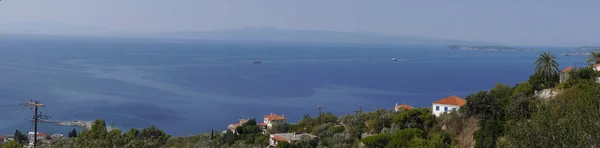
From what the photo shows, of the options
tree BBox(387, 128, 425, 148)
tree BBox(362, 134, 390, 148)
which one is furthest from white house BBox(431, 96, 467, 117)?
tree BBox(362, 134, 390, 148)

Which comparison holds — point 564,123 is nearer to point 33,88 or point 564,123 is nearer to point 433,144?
point 433,144

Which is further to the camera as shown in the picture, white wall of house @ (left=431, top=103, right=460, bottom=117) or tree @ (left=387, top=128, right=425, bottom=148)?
white wall of house @ (left=431, top=103, right=460, bottom=117)

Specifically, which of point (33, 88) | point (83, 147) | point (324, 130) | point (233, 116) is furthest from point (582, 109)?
point (33, 88)

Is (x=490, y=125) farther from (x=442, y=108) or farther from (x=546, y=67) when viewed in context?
(x=546, y=67)

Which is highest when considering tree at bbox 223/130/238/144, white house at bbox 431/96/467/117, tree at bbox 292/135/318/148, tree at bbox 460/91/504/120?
tree at bbox 460/91/504/120

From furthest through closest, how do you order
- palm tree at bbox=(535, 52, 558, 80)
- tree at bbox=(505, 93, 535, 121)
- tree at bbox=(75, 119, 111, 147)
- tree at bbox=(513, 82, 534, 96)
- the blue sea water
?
1. the blue sea water
2. palm tree at bbox=(535, 52, 558, 80)
3. tree at bbox=(513, 82, 534, 96)
4. tree at bbox=(505, 93, 535, 121)
5. tree at bbox=(75, 119, 111, 147)

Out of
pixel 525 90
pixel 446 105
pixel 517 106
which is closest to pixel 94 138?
pixel 517 106

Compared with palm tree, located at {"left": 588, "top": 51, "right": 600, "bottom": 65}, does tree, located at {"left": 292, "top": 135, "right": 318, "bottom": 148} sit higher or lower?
lower

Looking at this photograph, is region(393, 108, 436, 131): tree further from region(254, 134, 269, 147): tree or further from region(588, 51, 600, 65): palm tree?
region(588, 51, 600, 65): palm tree
